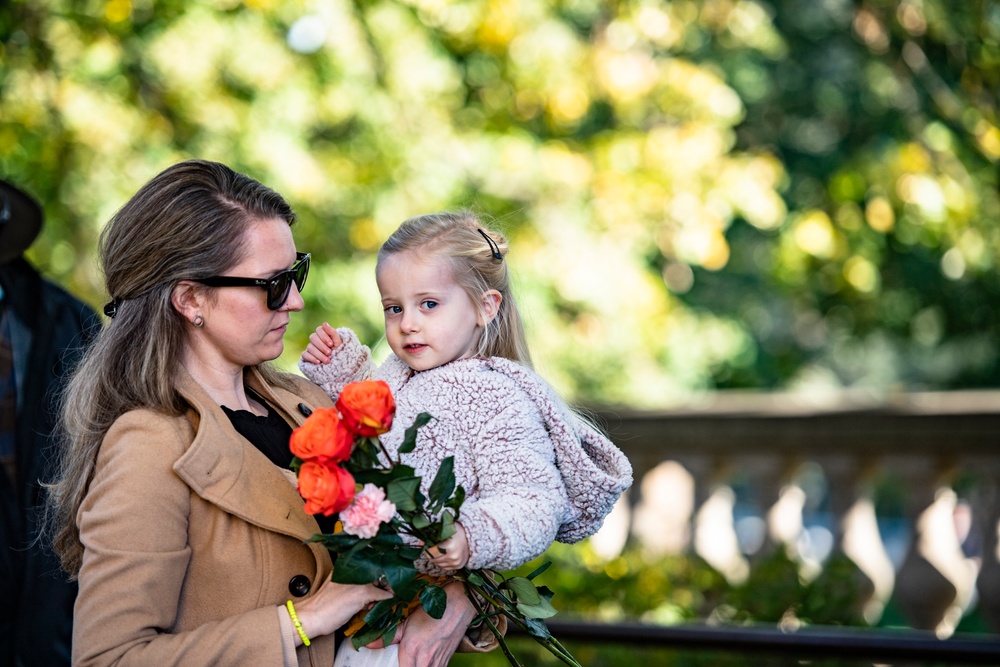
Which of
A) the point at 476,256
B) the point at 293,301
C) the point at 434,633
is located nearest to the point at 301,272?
the point at 293,301

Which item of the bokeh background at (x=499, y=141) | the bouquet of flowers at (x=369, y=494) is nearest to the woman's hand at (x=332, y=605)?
the bouquet of flowers at (x=369, y=494)

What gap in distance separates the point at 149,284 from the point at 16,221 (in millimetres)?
1793

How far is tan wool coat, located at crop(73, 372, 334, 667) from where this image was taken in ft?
6.33

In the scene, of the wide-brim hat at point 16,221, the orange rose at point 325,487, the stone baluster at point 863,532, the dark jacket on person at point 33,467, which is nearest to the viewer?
the orange rose at point 325,487

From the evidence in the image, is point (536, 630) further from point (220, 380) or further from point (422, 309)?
point (220, 380)

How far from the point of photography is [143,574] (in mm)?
1933

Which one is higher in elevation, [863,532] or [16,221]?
[16,221]

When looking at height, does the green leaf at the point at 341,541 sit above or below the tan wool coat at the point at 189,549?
above

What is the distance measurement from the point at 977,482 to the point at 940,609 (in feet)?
1.75

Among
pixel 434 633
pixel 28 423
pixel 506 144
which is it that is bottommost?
pixel 28 423

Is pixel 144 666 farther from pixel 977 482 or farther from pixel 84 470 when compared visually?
pixel 977 482

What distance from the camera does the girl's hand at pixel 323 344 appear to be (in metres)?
2.65

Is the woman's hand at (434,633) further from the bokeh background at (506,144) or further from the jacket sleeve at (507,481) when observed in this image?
the bokeh background at (506,144)

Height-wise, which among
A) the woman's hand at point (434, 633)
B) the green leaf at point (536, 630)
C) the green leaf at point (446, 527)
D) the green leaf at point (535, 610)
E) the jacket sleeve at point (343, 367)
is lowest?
the woman's hand at point (434, 633)
